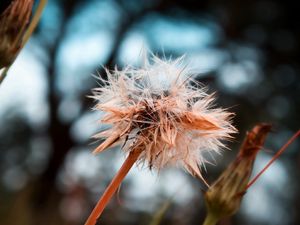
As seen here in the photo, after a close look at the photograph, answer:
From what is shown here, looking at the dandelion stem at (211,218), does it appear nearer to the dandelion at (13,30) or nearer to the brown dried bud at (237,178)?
the brown dried bud at (237,178)

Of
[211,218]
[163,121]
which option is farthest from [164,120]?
[211,218]

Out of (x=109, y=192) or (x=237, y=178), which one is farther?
(x=237, y=178)

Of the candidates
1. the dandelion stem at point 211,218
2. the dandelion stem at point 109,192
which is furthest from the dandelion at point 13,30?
the dandelion stem at point 211,218

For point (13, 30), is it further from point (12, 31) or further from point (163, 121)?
point (163, 121)

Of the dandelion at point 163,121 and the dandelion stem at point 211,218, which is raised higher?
the dandelion at point 163,121

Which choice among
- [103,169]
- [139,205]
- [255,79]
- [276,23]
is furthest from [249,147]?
[276,23]

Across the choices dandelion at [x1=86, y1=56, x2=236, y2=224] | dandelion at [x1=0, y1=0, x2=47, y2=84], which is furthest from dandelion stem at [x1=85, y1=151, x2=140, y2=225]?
dandelion at [x1=0, y1=0, x2=47, y2=84]

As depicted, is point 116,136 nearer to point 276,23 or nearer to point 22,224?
point 22,224
